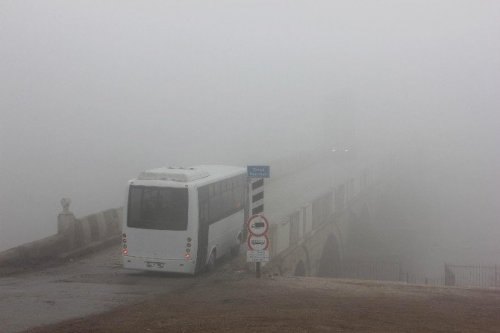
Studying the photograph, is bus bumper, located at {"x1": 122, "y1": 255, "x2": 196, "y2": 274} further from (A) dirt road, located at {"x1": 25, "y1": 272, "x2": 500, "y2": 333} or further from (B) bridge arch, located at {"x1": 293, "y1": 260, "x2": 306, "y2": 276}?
(B) bridge arch, located at {"x1": 293, "y1": 260, "x2": 306, "y2": 276}

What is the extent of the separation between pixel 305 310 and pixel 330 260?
25237 millimetres

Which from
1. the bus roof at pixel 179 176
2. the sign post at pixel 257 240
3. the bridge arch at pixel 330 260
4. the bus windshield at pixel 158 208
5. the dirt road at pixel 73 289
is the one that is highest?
the bus roof at pixel 179 176

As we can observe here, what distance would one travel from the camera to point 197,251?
16.6 m

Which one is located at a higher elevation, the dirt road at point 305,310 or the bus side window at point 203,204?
the bus side window at point 203,204

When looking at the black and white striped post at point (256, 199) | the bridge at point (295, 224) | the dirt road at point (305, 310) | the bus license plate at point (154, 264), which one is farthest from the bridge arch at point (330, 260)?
the dirt road at point (305, 310)

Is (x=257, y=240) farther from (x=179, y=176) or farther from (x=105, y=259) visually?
(x=105, y=259)

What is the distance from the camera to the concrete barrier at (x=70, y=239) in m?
18.2

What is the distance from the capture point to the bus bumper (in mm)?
16391

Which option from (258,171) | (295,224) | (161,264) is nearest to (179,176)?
(258,171)

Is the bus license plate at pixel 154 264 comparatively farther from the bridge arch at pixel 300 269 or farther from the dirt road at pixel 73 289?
the bridge arch at pixel 300 269

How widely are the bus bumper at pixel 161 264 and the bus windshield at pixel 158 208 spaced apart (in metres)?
0.73

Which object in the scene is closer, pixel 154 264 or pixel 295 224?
pixel 154 264

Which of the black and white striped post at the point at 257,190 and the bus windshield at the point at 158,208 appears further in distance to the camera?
the black and white striped post at the point at 257,190

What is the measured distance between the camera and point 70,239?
2011 centimetres
